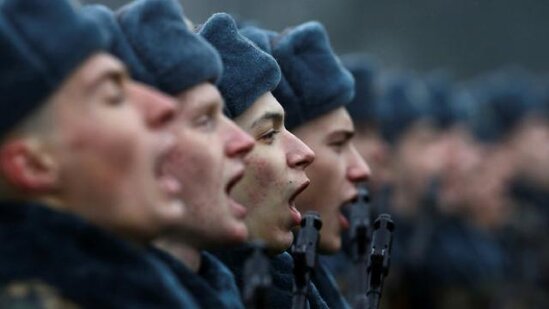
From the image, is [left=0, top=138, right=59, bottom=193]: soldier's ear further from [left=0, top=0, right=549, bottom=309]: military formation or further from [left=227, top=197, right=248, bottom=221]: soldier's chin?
[left=227, top=197, right=248, bottom=221]: soldier's chin

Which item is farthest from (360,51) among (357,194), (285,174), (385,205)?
(285,174)

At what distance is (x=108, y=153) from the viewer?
5195 millimetres

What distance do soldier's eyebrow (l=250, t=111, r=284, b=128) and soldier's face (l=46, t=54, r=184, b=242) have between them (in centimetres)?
175

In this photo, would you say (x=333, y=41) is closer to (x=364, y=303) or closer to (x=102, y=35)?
(x=364, y=303)

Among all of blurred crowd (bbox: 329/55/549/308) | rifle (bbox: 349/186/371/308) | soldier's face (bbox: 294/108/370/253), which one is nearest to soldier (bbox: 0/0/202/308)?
soldier's face (bbox: 294/108/370/253)

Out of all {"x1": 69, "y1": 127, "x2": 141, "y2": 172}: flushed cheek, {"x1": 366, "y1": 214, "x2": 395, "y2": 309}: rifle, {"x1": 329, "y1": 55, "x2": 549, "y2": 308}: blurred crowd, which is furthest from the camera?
{"x1": 329, "y1": 55, "x2": 549, "y2": 308}: blurred crowd

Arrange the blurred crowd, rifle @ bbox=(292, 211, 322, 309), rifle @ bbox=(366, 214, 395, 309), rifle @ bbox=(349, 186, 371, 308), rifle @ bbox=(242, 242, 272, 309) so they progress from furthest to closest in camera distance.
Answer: the blurred crowd → rifle @ bbox=(349, 186, 371, 308) → rifle @ bbox=(366, 214, 395, 309) → rifle @ bbox=(292, 211, 322, 309) → rifle @ bbox=(242, 242, 272, 309)

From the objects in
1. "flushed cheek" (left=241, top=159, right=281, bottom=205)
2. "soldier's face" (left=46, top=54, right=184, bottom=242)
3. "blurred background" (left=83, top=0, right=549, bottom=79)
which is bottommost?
"soldier's face" (left=46, top=54, right=184, bottom=242)

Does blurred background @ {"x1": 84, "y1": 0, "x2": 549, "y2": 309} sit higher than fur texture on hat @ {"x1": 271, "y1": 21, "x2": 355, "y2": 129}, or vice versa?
blurred background @ {"x1": 84, "y1": 0, "x2": 549, "y2": 309}

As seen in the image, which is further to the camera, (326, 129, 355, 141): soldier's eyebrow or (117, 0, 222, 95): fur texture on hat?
(326, 129, 355, 141): soldier's eyebrow

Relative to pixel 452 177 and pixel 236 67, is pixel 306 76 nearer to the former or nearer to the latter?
pixel 236 67

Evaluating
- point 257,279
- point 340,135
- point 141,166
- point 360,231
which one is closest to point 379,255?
point 340,135

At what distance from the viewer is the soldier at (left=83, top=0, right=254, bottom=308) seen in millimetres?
5879

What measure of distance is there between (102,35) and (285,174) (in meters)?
1.96
